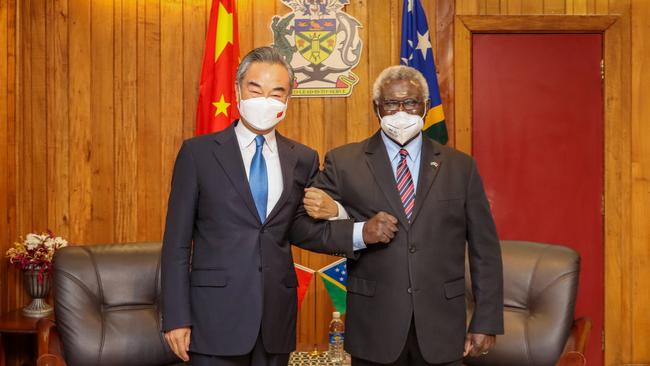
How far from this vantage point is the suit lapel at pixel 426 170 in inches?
84.3

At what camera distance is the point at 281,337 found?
79.0 inches

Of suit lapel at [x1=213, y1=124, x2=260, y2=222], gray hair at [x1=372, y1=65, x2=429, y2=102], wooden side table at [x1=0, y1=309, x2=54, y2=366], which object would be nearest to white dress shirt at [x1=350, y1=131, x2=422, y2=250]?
gray hair at [x1=372, y1=65, x2=429, y2=102]

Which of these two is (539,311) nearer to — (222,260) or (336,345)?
(336,345)

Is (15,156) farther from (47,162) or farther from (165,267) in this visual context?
(165,267)

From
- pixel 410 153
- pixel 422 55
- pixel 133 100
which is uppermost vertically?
pixel 422 55

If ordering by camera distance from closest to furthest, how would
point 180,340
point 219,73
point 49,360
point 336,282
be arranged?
1. point 180,340
2. point 49,360
3. point 336,282
4. point 219,73

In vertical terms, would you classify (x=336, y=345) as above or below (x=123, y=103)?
below

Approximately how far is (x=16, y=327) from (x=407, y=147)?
2315mm

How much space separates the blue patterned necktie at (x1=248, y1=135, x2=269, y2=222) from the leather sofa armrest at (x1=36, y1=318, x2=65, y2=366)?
3.75 ft

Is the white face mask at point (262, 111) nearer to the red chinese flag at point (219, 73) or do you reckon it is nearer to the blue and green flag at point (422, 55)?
the red chinese flag at point (219, 73)

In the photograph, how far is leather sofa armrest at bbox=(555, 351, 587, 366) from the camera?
103 inches

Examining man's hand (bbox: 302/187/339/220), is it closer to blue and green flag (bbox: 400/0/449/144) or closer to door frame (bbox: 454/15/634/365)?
blue and green flag (bbox: 400/0/449/144)

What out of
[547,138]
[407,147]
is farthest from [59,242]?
[547,138]

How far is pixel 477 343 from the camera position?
215cm
